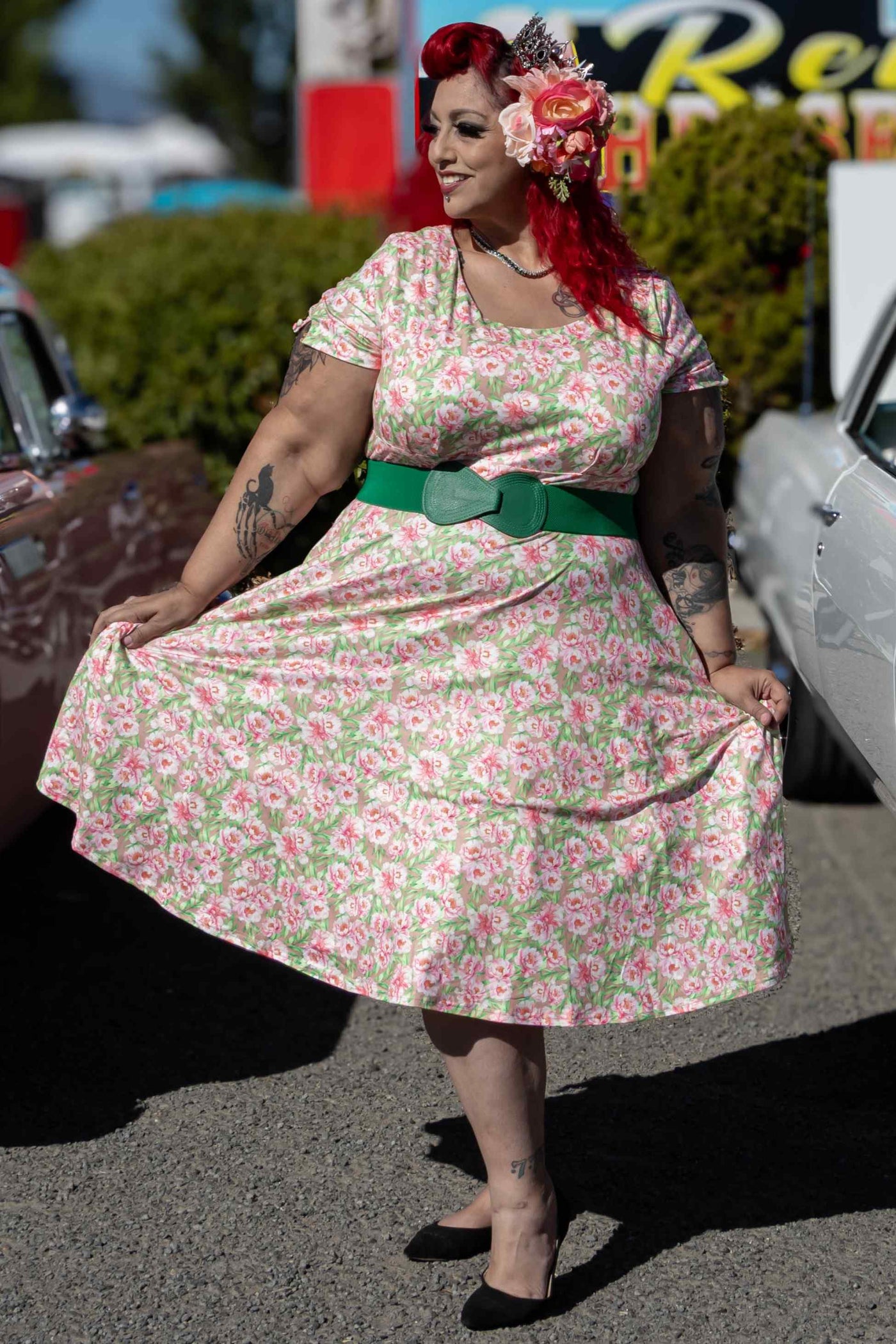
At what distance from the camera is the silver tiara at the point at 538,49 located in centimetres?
261

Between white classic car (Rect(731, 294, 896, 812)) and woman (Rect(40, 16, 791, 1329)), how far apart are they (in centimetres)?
49

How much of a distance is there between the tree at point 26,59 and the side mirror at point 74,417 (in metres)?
42.1

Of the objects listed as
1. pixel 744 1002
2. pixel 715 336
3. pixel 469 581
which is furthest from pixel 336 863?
pixel 715 336

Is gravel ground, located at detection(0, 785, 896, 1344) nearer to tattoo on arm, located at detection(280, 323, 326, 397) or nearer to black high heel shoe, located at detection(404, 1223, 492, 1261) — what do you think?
black high heel shoe, located at detection(404, 1223, 492, 1261)

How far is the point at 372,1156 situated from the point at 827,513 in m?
1.90

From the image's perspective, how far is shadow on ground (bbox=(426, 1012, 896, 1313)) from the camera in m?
3.00

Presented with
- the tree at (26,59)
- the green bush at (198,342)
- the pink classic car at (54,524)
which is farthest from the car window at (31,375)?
the tree at (26,59)

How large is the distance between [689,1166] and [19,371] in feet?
10.2

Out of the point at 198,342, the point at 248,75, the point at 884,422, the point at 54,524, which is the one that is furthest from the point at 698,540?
the point at 248,75

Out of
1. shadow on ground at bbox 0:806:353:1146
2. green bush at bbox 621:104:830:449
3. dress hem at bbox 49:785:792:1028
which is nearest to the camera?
dress hem at bbox 49:785:792:1028

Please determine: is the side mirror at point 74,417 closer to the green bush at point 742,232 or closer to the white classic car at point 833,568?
the white classic car at point 833,568

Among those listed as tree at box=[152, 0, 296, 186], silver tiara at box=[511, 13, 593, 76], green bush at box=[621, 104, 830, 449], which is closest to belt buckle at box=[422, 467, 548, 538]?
silver tiara at box=[511, 13, 593, 76]

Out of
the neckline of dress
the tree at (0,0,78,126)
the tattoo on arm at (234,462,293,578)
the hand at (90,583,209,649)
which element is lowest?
the tree at (0,0,78,126)

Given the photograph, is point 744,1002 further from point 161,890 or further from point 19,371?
point 19,371
